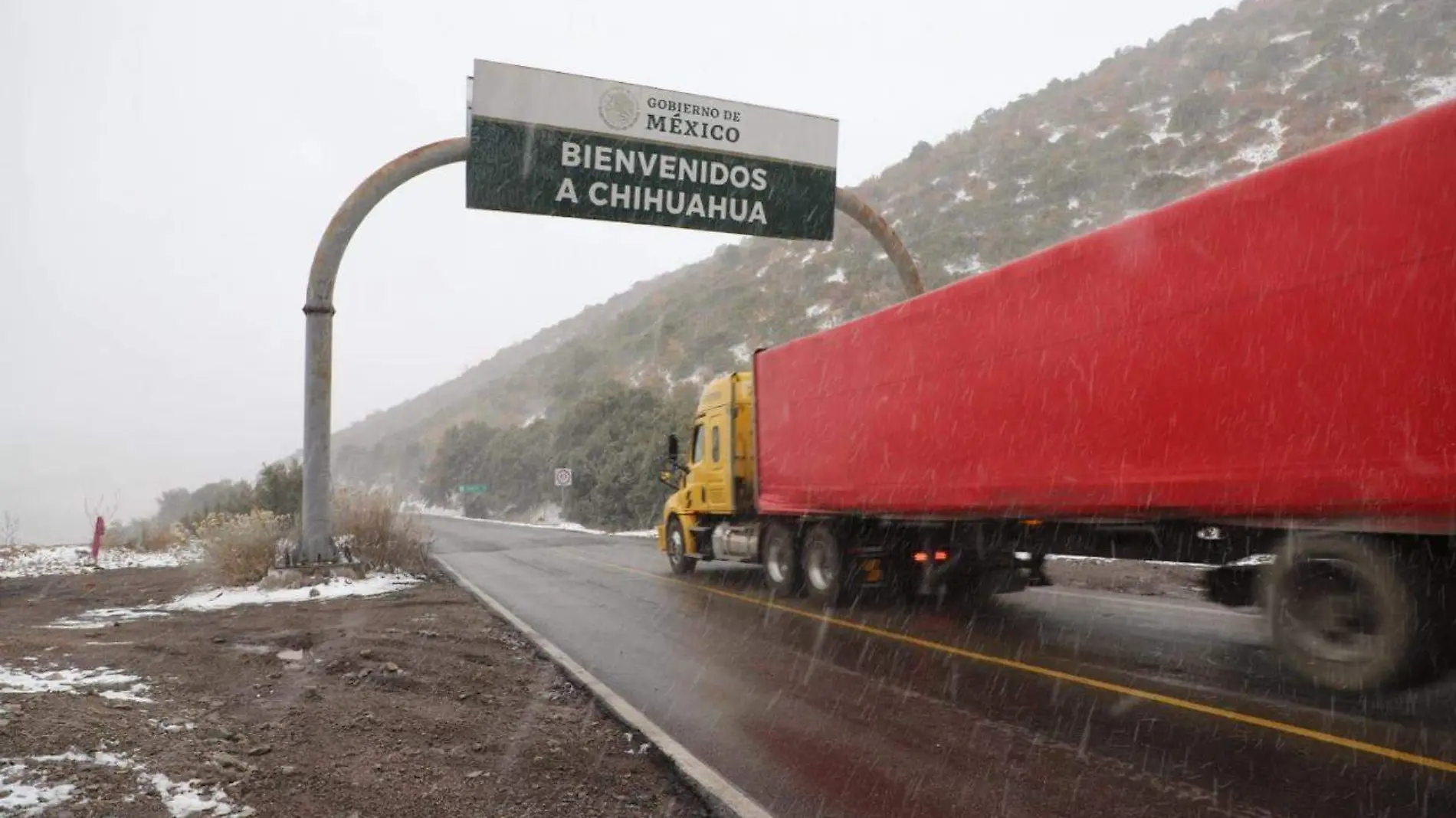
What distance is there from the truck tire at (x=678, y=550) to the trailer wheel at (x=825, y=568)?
389 centimetres

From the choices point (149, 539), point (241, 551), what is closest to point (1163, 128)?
point (149, 539)

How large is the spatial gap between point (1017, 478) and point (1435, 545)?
3148 millimetres

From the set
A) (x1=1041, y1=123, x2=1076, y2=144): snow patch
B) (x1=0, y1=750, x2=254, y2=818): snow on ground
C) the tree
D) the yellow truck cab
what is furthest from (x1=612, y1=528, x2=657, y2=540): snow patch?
(x1=1041, y1=123, x2=1076, y2=144): snow patch

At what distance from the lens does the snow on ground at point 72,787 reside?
3.92m

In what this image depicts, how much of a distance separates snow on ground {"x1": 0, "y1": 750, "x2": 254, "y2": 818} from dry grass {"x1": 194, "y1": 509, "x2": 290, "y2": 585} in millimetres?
9831

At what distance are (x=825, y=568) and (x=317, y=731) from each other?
717 cm

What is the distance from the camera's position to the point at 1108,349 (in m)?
7.19

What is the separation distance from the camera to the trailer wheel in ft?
37.0

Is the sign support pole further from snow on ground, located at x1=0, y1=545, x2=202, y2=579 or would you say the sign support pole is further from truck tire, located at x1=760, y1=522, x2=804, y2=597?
truck tire, located at x1=760, y1=522, x2=804, y2=597

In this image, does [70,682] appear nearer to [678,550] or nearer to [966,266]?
[678,550]

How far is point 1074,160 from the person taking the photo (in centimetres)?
5028

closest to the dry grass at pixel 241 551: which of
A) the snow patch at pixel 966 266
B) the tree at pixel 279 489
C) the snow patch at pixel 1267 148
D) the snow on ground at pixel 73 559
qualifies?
the snow on ground at pixel 73 559

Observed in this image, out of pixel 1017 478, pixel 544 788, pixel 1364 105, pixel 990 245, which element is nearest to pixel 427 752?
pixel 544 788

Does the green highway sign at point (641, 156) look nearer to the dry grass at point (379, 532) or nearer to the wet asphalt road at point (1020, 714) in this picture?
the dry grass at point (379, 532)
